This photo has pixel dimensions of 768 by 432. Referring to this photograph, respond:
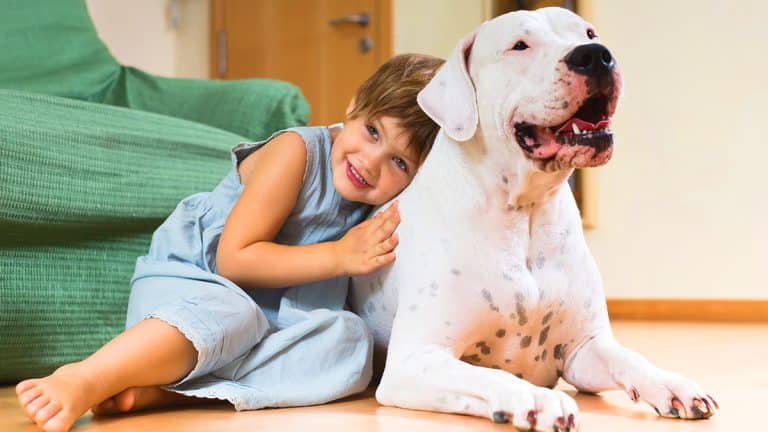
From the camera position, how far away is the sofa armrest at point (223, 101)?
2285mm

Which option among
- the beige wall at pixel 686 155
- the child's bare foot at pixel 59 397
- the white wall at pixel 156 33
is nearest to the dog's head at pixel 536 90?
the child's bare foot at pixel 59 397

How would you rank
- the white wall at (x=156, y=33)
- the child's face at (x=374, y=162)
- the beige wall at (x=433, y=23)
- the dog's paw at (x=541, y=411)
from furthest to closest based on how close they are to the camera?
1. the white wall at (x=156, y=33)
2. the beige wall at (x=433, y=23)
3. the child's face at (x=374, y=162)
4. the dog's paw at (x=541, y=411)

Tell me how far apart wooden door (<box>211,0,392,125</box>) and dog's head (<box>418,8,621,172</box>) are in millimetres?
2668

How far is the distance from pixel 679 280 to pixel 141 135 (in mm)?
2260

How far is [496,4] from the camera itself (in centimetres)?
389

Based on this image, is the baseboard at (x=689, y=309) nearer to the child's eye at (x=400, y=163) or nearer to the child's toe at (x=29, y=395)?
the child's eye at (x=400, y=163)

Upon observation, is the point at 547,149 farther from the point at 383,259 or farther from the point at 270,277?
the point at 270,277

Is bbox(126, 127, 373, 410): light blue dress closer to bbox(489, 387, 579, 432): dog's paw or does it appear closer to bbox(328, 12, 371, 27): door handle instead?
bbox(489, 387, 579, 432): dog's paw

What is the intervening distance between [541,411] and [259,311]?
541 mm

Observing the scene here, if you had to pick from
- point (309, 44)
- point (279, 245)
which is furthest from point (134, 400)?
point (309, 44)

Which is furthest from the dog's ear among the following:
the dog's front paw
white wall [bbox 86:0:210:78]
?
white wall [bbox 86:0:210:78]

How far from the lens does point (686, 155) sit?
3264 millimetres

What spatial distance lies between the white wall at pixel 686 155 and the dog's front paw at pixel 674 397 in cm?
219

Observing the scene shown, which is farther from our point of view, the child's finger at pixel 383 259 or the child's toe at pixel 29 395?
the child's finger at pixel 383 259
